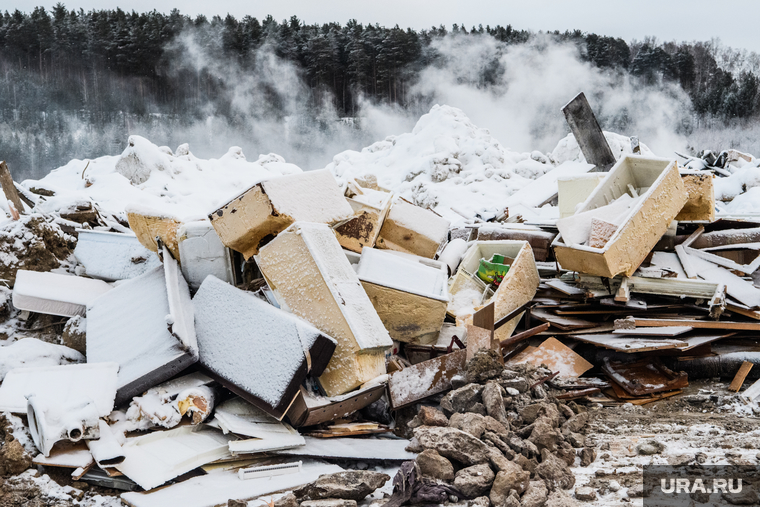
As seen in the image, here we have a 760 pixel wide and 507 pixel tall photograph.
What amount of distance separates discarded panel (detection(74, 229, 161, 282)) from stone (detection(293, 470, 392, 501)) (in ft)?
8.71

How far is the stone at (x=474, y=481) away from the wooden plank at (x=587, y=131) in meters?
7.64

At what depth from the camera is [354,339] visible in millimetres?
3342

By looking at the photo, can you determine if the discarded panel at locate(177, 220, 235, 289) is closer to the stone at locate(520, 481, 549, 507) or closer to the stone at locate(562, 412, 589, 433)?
the stone at locate(562, 412, 589, 433)

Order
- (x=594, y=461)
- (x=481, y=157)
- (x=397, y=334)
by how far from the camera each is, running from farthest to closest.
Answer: (x=481, y=157) < (x=397, y=334) < (x=594, y=461)

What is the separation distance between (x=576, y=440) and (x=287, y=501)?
5.07 ft

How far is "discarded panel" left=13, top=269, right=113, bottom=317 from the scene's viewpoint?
4164mm

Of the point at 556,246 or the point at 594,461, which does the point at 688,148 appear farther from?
the point at 594,461

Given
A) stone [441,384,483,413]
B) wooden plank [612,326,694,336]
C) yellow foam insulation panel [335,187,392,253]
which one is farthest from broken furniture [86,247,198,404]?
wooden plank [612,326,694,336]

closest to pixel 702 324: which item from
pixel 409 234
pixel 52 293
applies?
pixel 409 234

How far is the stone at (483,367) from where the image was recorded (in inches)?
135

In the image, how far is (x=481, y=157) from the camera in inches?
494

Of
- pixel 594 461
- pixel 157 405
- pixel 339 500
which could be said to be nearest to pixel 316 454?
pixel 339 500

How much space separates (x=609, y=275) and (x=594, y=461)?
179cm

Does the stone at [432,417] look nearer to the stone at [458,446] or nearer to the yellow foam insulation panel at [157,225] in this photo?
the stone at [458,446]
